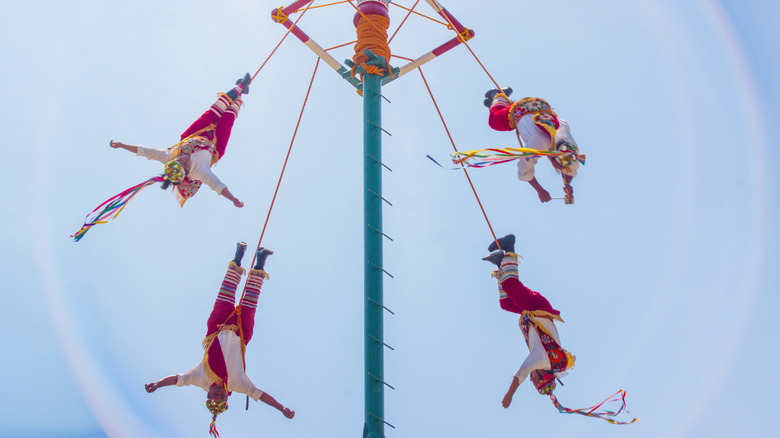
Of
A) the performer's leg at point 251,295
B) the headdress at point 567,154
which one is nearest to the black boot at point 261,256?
the performer's leg at point 251,295

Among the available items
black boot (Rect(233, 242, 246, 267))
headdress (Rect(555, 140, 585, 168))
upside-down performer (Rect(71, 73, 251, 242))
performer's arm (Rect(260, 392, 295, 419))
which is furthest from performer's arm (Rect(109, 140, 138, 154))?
headdress (Rect(555, 140, 585, 168))

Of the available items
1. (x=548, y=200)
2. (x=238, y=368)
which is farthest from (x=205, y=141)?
(x=548, y=200)

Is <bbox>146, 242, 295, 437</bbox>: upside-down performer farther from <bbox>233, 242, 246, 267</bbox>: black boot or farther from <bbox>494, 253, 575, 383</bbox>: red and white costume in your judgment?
<bbox>494, 253, 575, 383</bbox>: red and white costume

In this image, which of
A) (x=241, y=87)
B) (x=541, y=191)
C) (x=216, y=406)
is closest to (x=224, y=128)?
(x=241, y=87)

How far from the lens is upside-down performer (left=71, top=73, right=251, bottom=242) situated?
635cm

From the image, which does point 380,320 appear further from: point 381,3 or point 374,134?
point 381,3

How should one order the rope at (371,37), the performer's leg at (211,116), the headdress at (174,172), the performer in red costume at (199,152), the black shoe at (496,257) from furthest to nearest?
the rope at (371,37) < the performer's leg at (211,116) < the black shoe at (496,257) < the performer in red costume at (199,152) < the headdress at (174,172)

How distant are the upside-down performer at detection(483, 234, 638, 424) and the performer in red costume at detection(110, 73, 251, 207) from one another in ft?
9.14

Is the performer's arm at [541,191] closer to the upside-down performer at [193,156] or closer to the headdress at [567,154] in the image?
the headdress at [567,154]

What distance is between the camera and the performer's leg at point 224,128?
6996mm

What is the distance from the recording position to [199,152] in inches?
264

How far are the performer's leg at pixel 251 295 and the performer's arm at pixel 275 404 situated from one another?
543mm

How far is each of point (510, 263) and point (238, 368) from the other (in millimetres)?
2830

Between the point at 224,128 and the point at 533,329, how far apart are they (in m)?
3.78
